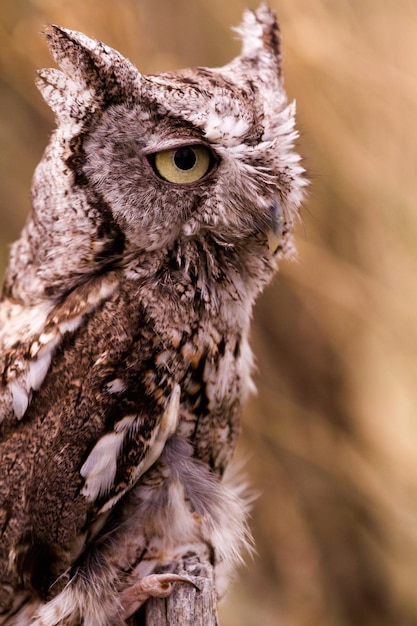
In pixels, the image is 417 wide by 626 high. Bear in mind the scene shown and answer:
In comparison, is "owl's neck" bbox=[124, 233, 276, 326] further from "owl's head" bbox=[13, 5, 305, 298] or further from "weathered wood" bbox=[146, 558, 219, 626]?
"weathered wood" bbox=[146, 558, 219, 626]

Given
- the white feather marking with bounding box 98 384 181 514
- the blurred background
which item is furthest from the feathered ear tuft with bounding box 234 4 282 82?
the blurred background

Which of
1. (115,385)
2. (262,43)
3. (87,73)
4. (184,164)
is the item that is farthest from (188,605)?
(262,43)

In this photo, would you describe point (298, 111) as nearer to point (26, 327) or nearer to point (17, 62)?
point (17, 62)

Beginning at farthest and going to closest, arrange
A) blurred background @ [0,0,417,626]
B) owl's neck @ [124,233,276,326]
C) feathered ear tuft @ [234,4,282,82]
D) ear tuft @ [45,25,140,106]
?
blurred background @ [0,0,417,626]
feathered ear tuft @ [234,4,282,82]
owl's neck @ [124,233,276,326]
ear tuft @ [45,25,140,106]

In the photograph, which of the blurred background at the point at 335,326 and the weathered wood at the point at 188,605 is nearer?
the weathered wood at the point at 188,605

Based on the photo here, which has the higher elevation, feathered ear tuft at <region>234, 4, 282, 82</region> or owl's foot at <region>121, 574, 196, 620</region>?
feathered ear tuft at <region>234, 4, 282, 82</region>

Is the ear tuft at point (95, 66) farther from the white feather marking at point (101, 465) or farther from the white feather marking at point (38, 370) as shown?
the white feather marking at point (101, 465)

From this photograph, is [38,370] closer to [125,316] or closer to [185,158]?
[125,316]

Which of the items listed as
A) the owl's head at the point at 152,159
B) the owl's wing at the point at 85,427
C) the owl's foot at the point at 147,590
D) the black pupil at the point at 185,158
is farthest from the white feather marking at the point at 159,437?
the black pupil at the point at 185,158
